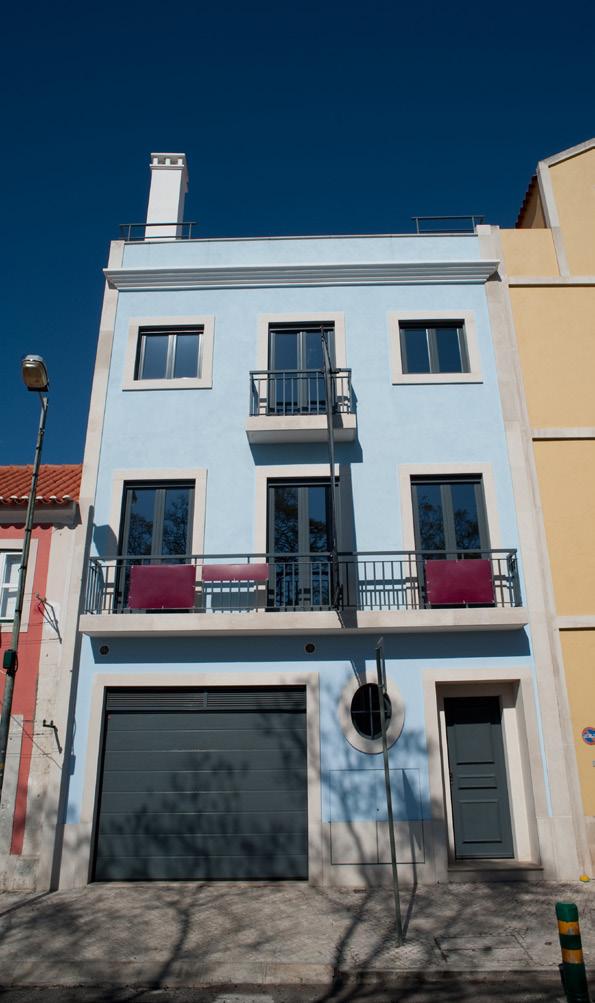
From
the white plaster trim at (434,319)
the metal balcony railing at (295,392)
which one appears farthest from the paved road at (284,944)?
the white plaster trim at (434,319)

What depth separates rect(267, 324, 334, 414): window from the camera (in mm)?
11672

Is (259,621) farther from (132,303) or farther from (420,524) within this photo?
(132,303)

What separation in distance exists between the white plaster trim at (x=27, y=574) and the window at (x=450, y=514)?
641cm

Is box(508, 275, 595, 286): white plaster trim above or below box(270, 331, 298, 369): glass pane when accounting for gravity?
above

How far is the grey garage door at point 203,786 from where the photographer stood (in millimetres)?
9422

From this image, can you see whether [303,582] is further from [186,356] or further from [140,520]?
[186,356]

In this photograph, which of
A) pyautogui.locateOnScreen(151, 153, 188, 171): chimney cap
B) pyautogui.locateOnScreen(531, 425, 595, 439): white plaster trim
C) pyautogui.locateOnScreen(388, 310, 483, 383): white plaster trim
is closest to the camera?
pyautogui.locateOnScreen(531, 425, 595, 439): white plaster trim

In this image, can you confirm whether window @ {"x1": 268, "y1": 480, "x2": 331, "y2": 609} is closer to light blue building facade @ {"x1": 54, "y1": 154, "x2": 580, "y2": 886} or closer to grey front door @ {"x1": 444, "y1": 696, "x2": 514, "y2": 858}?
light blue building facade @ {"x1": 54, "y1": 154, "x2": 580, "y2": 886}

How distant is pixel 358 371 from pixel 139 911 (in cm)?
893

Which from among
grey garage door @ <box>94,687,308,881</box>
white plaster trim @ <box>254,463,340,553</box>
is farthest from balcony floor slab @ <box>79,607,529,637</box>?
white plaster trim @ <box>254,463,340,553</box>

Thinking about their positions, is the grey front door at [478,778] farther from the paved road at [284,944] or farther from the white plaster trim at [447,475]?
the white plaster trim at [447,475]

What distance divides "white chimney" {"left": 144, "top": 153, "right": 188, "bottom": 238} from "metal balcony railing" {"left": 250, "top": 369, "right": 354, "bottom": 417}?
4245 mm

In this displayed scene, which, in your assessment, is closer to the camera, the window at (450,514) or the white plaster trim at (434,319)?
the window at (450,514)

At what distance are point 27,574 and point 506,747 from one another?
Answer: 8.24 m
